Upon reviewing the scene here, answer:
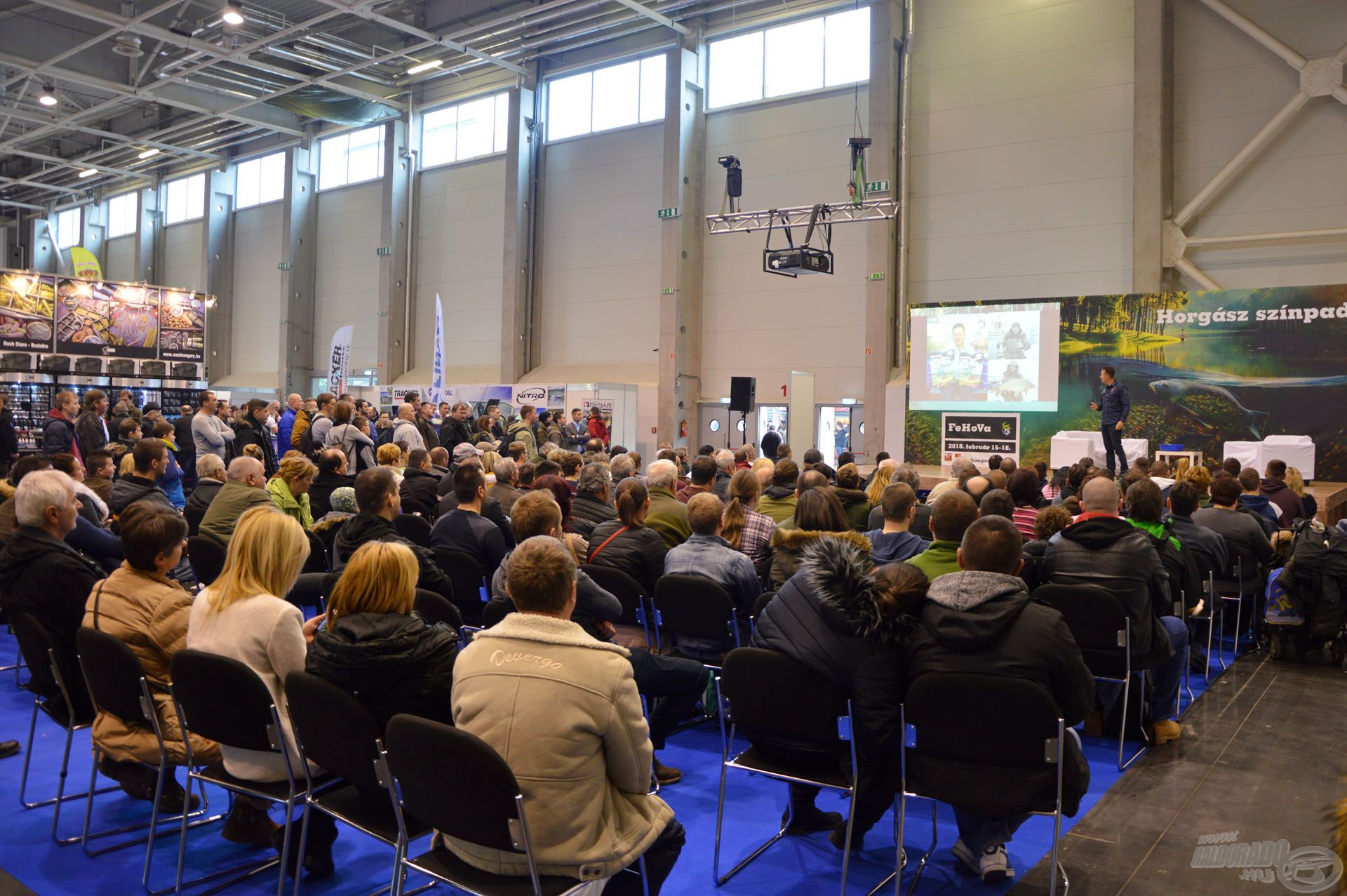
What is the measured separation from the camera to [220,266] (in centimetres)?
2452

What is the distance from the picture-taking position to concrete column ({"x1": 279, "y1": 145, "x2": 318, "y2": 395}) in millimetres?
Result: 22141

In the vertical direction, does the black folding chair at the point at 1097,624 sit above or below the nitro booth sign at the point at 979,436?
below

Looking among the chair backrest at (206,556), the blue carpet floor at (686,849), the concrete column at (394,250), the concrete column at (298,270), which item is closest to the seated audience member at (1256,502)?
the blue carpet floor at (686,849)

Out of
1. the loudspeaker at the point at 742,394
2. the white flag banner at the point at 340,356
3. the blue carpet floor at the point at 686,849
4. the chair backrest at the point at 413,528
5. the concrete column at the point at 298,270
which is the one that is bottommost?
the blue carpet floor at the point at 686,849

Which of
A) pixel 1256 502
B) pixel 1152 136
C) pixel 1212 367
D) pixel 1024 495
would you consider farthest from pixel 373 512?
pixel 1152 136

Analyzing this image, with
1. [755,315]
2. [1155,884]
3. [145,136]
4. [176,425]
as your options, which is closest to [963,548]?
[1155,884]

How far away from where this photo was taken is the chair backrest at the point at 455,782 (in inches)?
79.0

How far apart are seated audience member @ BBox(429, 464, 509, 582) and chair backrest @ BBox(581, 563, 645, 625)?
68cm

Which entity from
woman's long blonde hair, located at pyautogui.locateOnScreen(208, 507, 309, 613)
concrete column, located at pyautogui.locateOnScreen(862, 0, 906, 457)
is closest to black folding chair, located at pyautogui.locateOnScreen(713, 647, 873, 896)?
woman's long blonde hair, located at pyautogui.locateOnScreen(208, 507, 309, 613)

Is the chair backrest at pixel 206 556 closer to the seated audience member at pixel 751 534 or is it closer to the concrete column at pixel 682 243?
the seated audience member at pixel 751 534

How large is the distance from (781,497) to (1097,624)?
7.16 ft

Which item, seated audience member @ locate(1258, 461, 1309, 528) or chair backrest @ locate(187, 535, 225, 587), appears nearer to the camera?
chair backrest @ locate(187, 535, 225, 587)

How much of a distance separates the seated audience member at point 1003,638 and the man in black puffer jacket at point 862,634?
74 mm

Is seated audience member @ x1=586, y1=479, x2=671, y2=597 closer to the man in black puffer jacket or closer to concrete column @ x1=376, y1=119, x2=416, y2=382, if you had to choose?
the man in black puffer jacket
